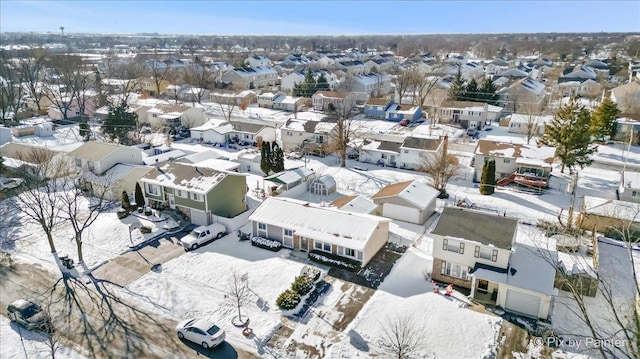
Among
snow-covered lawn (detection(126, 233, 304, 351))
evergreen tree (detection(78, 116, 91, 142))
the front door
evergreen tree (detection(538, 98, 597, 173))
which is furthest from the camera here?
evergreen tree (detection(78, 116, 91, 142))

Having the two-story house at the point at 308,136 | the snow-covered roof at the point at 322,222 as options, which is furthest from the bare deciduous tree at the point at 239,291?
the two-story house at the point at 308,136

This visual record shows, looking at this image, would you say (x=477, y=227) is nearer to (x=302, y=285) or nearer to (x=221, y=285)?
(x=302, y=285)

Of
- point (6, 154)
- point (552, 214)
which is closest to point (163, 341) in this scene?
point (552, 214)

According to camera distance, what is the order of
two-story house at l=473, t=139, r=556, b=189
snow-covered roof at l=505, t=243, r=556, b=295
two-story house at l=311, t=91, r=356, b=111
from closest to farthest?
snow-covered roof at l=505, t=243, r=556, b=295, two-story house at l=473, t=139, r=556, b=189, two-story house at l=311, t=91, r=356, b=111

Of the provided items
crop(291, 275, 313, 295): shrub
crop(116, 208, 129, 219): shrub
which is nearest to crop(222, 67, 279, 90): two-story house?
crop(116, 208, 129, 219): shrub

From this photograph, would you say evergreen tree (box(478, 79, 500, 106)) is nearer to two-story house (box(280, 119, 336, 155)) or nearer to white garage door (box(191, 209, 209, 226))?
two-story house (box(280, 119, 336, 155))

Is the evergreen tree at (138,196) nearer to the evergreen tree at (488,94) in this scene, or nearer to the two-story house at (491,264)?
the two-story house at (491,264)
